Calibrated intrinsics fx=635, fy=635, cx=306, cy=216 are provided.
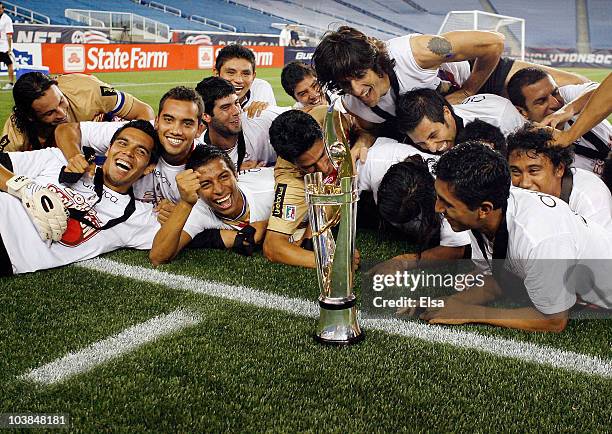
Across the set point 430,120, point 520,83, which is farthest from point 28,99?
point 520,83

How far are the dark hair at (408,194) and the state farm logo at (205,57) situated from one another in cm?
1085

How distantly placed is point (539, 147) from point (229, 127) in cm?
169

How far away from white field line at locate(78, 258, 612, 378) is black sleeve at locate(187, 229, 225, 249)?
361mm

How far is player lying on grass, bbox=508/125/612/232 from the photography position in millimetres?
2634

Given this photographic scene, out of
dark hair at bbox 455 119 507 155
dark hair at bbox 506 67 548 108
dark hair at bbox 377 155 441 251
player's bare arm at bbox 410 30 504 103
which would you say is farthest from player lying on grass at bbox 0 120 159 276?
dark hair at bbox 506 67 548 108

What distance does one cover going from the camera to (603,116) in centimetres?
272

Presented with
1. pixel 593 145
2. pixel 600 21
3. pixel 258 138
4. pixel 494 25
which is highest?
pixel 600 21

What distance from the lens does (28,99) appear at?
3600 mm

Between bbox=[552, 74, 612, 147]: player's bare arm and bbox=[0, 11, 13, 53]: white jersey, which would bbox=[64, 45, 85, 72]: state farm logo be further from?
bbox=[552, 74, 612, 147]: player's bare arm

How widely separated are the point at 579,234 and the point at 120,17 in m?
11.3

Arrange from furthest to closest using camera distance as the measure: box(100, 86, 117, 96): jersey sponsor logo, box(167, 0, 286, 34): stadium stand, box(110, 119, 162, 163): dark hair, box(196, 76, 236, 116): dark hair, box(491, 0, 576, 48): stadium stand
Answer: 1. box(167, 0, 286, 34): stadium stand
2. box(491, 0, 576, 48): stadium stand
3. box(100, 86, 117, 96): jersey sponsor logo
4. box(196, 76, 236, 116): dark hair
5. box(110, 119, 162, 163): dark hair

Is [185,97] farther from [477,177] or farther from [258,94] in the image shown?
[477,177]

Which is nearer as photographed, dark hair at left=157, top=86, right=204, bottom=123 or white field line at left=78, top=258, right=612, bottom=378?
white field line at left=78, top=258, right=612, bottom=378

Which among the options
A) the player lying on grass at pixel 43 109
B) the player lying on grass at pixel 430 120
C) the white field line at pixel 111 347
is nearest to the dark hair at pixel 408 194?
the player lying on grass at pixel 430 120
